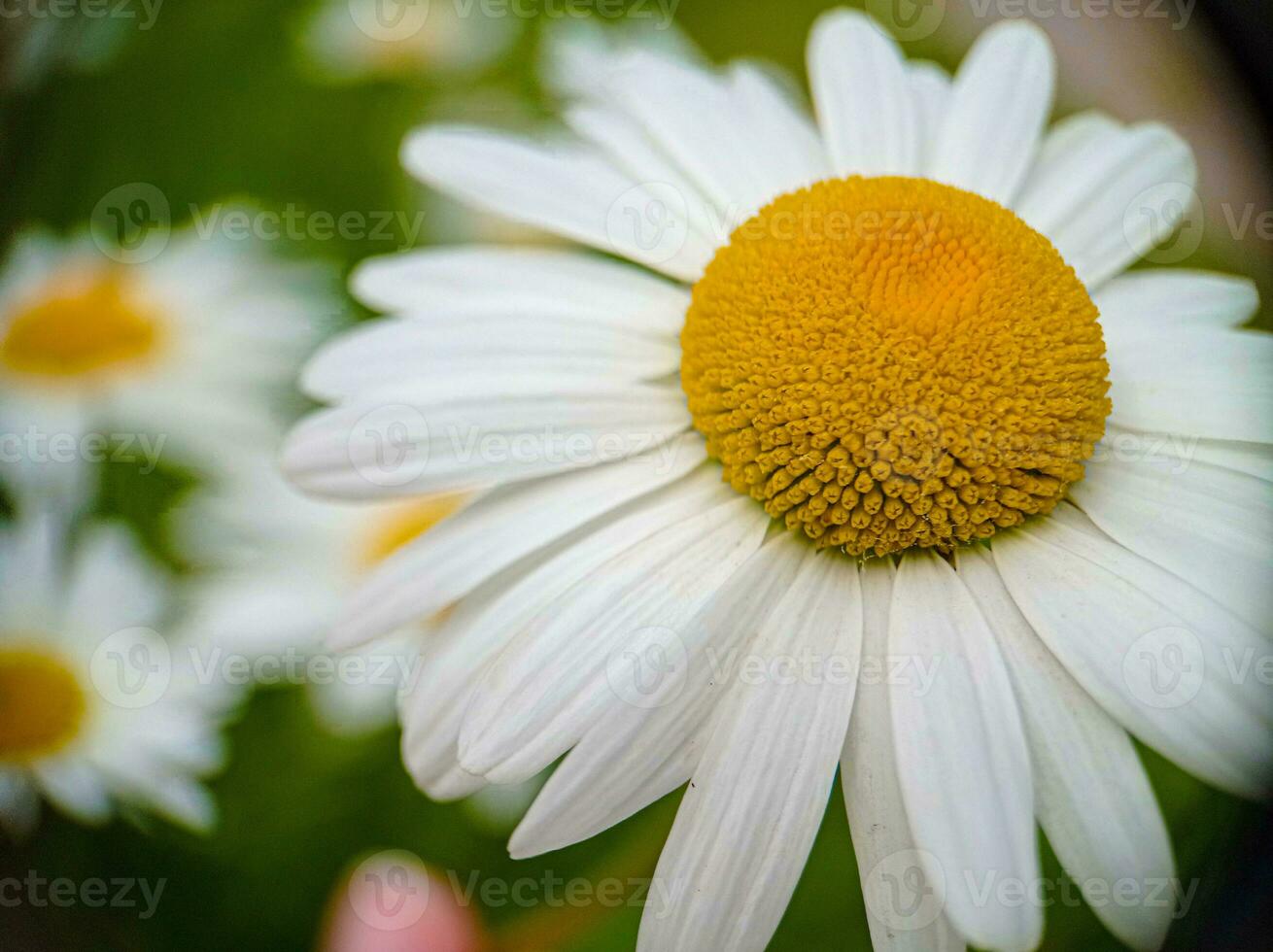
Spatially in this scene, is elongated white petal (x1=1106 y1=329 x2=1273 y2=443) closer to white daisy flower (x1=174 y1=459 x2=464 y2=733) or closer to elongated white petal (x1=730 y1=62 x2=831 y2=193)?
elongated white petal (x1=730 y1=62 x2=831 y2=193)

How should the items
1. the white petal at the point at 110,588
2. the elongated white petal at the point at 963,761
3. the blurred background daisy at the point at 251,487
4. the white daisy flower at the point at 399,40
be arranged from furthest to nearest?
the white daisy flower at the point at 399,40
the white petal at the point at 110,588
the blurred background daisy at the point at 251,487
the elongated white petal at the point at 963,761

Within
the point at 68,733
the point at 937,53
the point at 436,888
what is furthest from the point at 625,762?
the point at 937,53

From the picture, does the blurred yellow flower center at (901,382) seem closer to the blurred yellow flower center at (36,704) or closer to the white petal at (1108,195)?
the white petal at (1108,195)

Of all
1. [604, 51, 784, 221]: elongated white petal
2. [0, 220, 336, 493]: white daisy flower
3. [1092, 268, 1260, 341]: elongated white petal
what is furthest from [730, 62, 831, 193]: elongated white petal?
[0, 220, 336, 493]: white daisy flower

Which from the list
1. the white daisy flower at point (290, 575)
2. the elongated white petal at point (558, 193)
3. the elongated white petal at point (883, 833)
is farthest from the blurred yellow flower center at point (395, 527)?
the elongated white petal at point (883, 833)

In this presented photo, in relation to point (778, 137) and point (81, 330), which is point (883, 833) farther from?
point (81, 330)

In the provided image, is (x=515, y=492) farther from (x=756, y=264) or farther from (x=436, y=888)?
(x=436, y=888)
